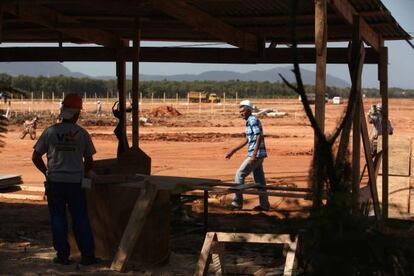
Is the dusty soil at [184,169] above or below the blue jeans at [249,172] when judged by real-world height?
below

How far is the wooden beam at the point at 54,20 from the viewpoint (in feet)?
32.3

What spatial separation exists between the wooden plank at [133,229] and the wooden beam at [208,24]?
7.48 feet

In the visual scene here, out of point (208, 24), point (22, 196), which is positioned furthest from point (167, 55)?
point (22, 196)

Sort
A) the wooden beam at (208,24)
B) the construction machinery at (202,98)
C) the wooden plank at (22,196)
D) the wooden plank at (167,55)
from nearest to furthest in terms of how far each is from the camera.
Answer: the wooden beam at (208,24), the wooden plank at (167,55), the wooden plank at (22,196), the construction machinery at (202,98)

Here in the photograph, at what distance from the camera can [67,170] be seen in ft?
24.5

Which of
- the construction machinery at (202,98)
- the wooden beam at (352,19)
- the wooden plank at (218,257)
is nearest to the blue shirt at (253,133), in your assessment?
the wooden beam at (352,19)

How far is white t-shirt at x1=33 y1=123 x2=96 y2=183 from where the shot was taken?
7484 mm

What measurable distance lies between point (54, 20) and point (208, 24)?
7.97 feet

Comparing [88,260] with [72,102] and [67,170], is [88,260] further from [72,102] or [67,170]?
[72,102]

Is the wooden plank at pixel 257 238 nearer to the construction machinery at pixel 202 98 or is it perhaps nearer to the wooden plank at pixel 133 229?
the wooden plank at pixel 133 229

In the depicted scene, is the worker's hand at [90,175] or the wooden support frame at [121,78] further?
the wooden support frame at [121,78]

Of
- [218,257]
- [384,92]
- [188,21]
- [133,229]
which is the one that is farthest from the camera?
[384,92]

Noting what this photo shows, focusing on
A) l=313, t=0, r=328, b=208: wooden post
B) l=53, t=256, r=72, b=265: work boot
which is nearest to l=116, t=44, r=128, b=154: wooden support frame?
l=53, t=256, r=72, b=265: work boot

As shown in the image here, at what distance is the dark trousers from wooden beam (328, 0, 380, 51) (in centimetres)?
321
